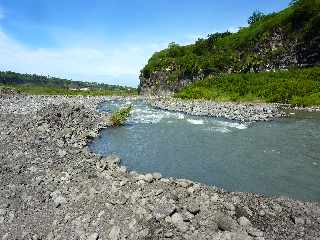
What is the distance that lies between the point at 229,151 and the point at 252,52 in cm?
5592

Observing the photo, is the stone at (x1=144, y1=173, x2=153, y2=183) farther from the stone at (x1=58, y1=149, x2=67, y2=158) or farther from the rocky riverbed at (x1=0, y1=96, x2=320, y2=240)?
the stone at (x1=58, y1=149, x2=67, y2=158)

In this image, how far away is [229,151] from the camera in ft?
90.2

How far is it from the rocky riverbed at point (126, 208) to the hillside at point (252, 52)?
57.6 m

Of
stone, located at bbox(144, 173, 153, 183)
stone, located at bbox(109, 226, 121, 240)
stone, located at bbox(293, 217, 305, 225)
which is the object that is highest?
stone, located at bbox(144, 173, 153, 183)

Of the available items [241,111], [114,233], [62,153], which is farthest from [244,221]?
[241,111]

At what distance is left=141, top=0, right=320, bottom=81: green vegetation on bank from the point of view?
2793 inches

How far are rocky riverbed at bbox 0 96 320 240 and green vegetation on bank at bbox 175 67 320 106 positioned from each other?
132 ft

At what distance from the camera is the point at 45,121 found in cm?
3575

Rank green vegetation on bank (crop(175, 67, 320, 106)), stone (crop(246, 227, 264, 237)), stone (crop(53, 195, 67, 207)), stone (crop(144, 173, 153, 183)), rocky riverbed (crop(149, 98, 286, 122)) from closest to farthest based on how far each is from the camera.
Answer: stone (crop(246, 227, 264, 237))
stone (crop(53, 195, 67, 207))
stone (crop(144, 173, 153, 183))
rocky riverbed (crop(149, 98, 286, 122))
green vegetation on bank (crop(175, 67, 320, 106))

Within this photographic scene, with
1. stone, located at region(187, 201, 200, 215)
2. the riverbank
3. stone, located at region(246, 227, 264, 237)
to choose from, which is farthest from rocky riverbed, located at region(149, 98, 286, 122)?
stone, located at region(246, 227, 264, 237)

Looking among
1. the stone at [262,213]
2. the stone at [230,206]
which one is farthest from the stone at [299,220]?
the stone at [230,206]

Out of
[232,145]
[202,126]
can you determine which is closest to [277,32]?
[202,126]

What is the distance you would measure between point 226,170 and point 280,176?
292 cm

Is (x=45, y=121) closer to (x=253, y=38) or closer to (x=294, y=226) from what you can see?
(x=294, y=226)
